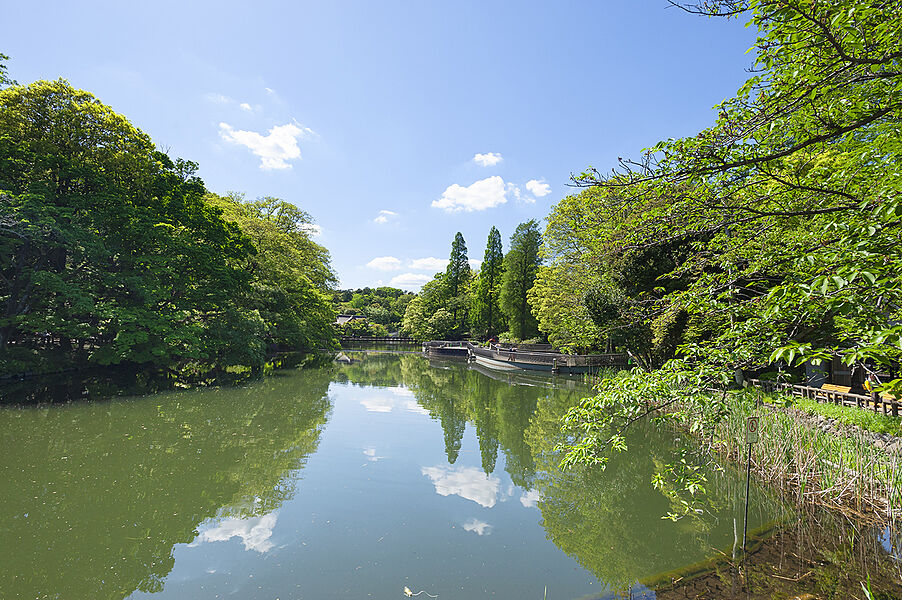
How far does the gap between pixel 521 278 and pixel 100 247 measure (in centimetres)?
2723

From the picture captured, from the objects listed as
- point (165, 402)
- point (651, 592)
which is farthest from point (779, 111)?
point (165, 402)

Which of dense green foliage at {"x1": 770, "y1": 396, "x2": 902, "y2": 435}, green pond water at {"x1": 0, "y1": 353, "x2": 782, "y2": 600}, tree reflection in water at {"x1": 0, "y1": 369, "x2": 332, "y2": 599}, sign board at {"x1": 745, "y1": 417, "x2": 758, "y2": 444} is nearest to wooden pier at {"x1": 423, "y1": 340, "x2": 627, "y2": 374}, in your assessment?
green pond water at {"x1": 0, "y1": 353, "x2": 782, "y2": 600}

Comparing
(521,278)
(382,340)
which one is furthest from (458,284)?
(521,278)

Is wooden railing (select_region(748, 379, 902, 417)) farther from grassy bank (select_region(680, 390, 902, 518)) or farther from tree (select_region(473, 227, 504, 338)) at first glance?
tree (select_region(473, 227, 504, 338))

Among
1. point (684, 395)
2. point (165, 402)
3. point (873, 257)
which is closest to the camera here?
point (873, 257)

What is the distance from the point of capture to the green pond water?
4.35m

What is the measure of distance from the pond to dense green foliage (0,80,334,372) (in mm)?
4585

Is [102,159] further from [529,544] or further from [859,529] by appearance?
[859,529]

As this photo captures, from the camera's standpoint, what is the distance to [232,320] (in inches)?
744

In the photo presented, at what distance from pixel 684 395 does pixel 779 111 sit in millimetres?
2036

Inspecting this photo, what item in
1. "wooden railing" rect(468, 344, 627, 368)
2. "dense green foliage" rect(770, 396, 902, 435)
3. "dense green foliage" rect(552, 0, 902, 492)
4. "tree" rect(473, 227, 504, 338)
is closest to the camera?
"dense green foliage" rect(552, 0, 902, 492)

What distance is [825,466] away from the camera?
585 cm

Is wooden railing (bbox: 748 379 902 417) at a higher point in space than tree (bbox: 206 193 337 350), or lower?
lower

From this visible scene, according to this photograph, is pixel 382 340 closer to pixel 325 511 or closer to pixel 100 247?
pixel 100 247
